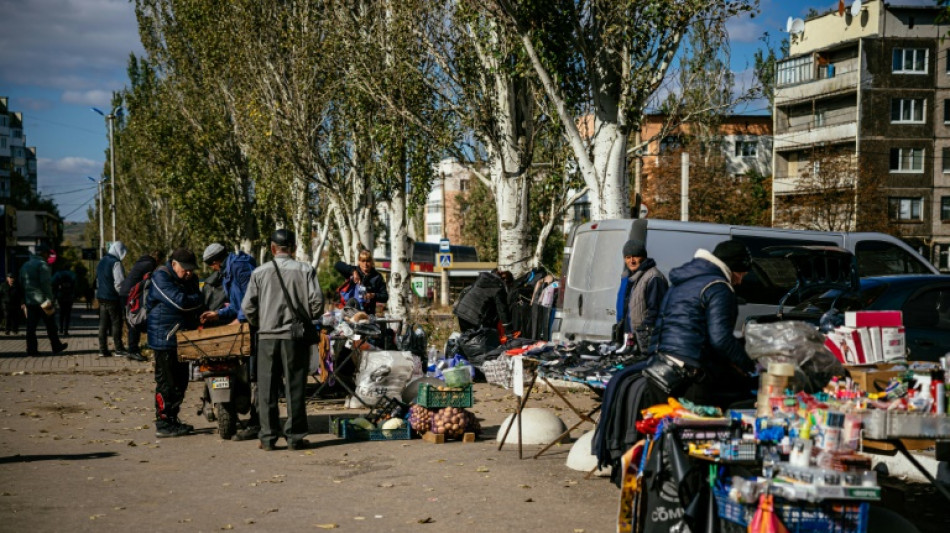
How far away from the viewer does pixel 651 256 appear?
14.3m

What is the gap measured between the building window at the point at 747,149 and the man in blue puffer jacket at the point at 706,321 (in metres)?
75.8

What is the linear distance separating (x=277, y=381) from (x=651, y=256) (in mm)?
6109

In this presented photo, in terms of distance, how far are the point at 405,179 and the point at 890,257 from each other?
13868mm

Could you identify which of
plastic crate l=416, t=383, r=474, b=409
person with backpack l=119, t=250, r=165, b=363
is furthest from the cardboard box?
person with backpack l=119, t=250, r=165, b=363

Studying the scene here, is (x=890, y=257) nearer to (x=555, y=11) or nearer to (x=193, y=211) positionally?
(x=555, y=11)

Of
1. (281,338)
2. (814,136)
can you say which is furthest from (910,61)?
(281,338)

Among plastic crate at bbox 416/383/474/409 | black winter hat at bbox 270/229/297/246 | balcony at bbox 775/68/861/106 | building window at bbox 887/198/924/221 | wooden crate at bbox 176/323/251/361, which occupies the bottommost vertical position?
plastic crate at bbox 416/383/474/409

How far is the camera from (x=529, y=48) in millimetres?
17547

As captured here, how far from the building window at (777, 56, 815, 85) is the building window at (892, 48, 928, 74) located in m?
6.08

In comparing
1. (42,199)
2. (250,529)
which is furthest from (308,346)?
(42,199)

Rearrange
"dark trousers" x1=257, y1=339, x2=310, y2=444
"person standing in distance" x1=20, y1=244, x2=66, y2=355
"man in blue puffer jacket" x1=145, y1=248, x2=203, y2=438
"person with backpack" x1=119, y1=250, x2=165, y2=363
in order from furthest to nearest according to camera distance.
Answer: "person standing in distance" x1=20, y1=244, x2=66, y2=355, "person with backpack" x1=119, y1=250, x2=165, y2=363, "man in blue puffer jacket" x1=145, y1=248, x2=203, y2=438, "dark trousers" x1=257, y1=339, x2=310, y2=444

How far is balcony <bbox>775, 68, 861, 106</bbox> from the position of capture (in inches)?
2410

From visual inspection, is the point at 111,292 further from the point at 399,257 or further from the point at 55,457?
the point at 55,457

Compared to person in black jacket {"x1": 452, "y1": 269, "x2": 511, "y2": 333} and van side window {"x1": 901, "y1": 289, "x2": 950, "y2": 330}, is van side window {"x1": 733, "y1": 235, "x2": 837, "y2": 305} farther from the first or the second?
person in black jacket {"x1": 452, "y1": 269, "x2": 511, "y2": 333}
